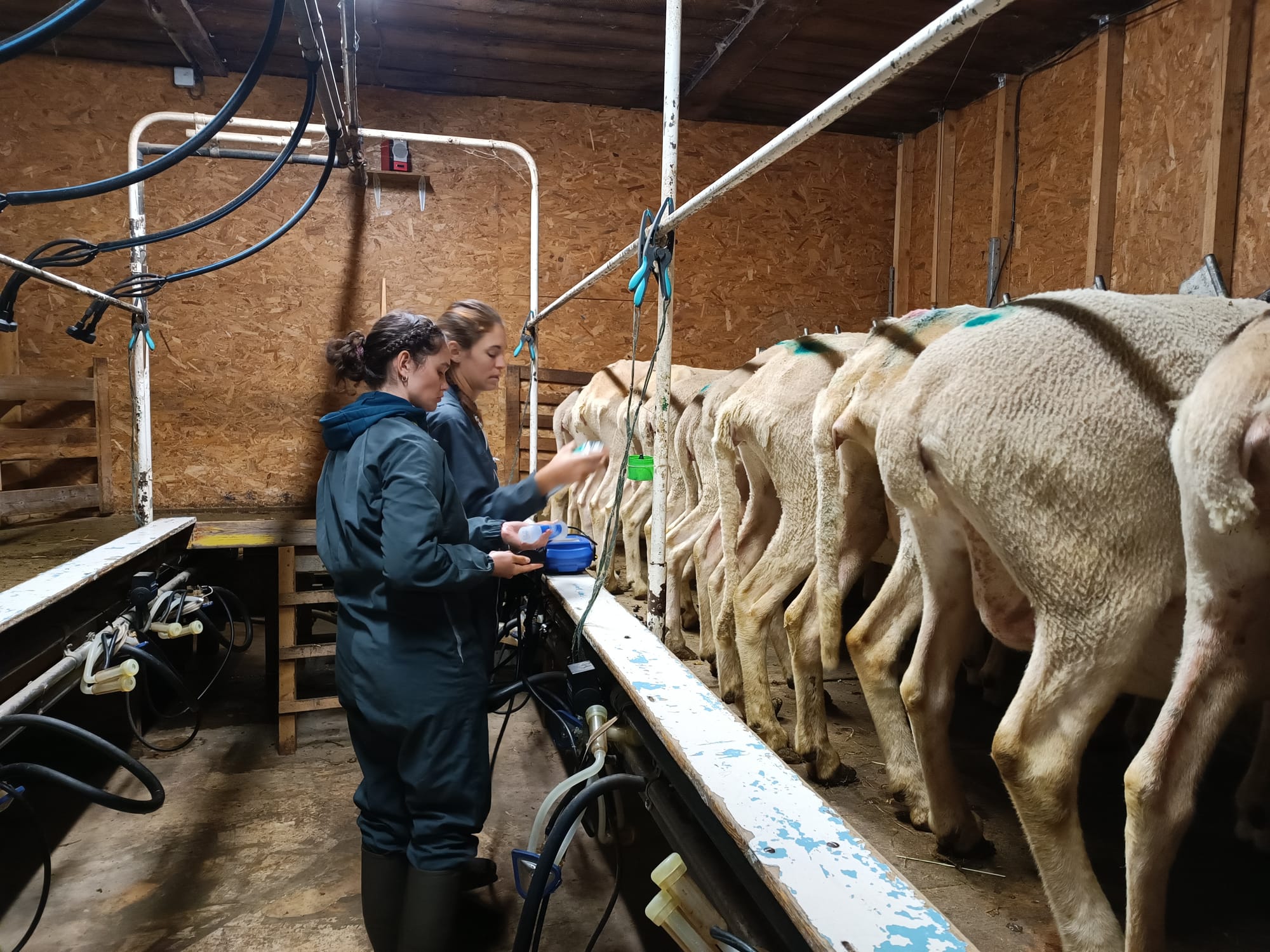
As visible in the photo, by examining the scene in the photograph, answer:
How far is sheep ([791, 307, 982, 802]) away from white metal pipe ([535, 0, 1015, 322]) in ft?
1.74

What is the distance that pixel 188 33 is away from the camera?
16.1 ft

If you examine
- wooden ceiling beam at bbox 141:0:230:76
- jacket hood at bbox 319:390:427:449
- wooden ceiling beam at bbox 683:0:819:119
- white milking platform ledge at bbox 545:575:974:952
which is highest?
wooden ceiling beam at bbox 683:0:819:119

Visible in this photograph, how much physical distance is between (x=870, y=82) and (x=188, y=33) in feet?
17.6

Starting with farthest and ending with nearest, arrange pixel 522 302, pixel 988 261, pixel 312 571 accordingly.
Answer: pixel 522 302 < pixel 988 261 < pixel 312 571

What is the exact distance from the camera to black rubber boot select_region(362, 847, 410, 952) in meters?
2.02

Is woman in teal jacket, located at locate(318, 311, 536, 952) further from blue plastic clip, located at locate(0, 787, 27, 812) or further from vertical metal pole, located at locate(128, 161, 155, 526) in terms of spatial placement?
vertical metal pole, located at locate(128, 161, 155, 526)

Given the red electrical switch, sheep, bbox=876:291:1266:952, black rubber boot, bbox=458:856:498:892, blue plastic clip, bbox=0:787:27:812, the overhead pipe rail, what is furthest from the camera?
the red electrical switch

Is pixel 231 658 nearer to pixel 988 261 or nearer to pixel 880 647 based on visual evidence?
pixel 880 647

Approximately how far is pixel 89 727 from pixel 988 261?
6.41 m

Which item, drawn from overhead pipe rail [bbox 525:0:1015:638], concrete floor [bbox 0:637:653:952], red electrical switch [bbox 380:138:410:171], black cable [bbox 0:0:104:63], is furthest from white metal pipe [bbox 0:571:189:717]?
red electrical switch [bbox 380:138:410:171]

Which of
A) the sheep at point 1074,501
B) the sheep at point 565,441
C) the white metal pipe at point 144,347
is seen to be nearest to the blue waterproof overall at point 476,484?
the sheep at point 1074,501

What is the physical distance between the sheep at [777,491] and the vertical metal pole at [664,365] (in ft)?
0.92

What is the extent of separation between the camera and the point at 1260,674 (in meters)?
1.06

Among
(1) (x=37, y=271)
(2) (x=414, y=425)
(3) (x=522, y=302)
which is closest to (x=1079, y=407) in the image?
(2) (x=414, y=425)
